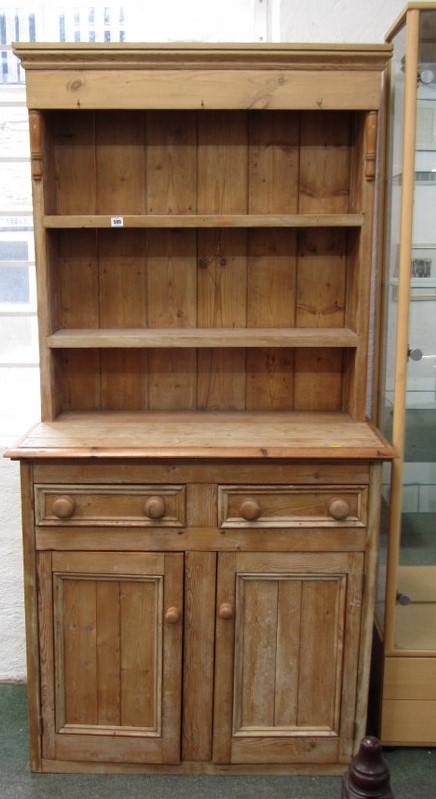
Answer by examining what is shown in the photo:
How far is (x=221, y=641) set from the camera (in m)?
2.11

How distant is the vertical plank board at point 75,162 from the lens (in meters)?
2.28

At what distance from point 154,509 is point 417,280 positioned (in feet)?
3.22

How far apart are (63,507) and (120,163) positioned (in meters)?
1.04

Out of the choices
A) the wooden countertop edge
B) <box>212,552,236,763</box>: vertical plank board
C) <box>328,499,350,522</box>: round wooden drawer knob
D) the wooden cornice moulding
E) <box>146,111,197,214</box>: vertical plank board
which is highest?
the wooden cornice moulding

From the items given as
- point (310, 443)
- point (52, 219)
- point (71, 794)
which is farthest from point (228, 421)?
point (71, 794)

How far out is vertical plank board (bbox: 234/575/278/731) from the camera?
210 cm

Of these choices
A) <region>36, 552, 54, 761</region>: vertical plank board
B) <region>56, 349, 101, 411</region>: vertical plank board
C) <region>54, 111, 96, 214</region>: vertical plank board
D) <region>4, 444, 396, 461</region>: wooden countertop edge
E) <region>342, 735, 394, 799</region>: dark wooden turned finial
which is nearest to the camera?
<region>342, 735, 394, 799</region>: dark wooden turned finial

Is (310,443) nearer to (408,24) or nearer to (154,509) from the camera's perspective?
(154,509)

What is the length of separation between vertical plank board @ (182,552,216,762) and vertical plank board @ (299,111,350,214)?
3.59ft

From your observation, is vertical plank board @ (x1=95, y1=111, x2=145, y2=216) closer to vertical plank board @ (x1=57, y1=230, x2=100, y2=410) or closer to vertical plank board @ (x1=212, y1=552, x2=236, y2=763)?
vertical plank board @ (x1=57, y1=230, x2=100, y2=410)

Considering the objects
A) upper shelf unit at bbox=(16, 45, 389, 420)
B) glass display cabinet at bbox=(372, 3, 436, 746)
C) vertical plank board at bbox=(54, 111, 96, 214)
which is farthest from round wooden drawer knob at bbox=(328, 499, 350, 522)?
vertical plank board at bbox=(54, 111, 96, 214)

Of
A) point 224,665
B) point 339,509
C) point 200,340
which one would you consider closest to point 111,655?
point 224,665

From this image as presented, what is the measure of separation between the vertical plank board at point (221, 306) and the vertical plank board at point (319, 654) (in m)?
0.64

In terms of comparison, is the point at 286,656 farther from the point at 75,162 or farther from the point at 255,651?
the point at 75,162
